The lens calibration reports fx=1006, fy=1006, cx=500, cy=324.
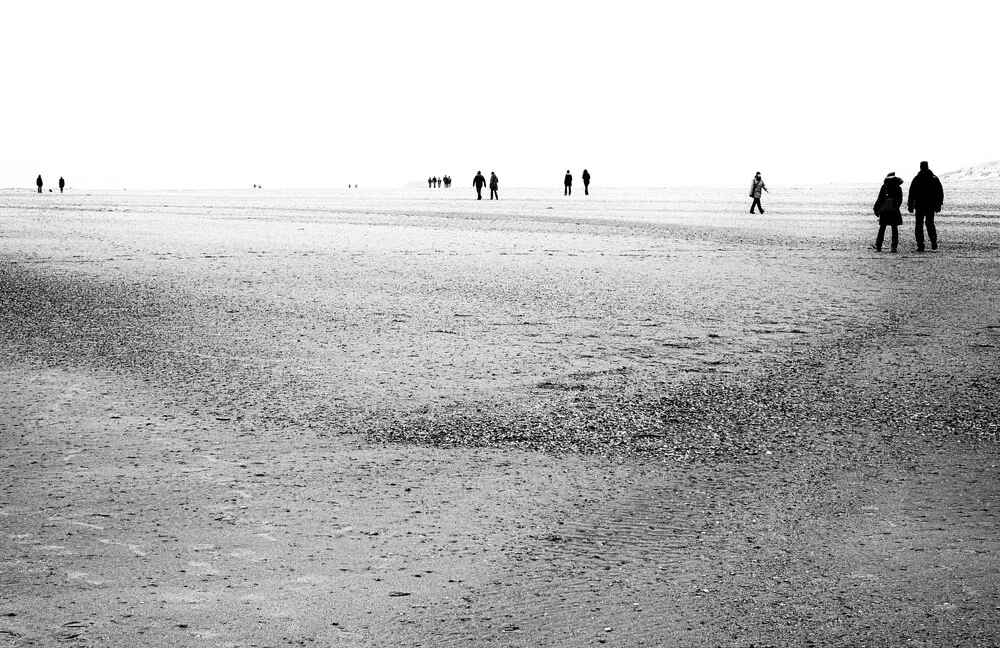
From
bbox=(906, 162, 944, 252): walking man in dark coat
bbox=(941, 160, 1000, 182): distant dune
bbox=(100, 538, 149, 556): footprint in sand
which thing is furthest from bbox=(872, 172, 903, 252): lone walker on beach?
bbox=(941, 160, 1000, 182): distant dune

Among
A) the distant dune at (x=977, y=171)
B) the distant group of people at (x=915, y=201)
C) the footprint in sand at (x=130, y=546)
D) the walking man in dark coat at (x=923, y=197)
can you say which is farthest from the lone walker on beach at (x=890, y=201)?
the distant dune at (x=977, y=171)

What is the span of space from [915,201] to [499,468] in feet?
52.0

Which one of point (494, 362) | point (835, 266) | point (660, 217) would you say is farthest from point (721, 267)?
point (660, 217)

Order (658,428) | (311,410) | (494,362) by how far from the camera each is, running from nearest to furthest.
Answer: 1. (658,428)
2. (311,410)
3. (494,362)

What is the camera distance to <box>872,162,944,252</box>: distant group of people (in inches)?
730

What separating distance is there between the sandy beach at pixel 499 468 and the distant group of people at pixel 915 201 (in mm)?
6504

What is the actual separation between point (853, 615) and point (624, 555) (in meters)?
1.01

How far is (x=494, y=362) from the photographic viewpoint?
8.45 metres

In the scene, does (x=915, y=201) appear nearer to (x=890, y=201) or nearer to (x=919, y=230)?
(x=919, y=230)

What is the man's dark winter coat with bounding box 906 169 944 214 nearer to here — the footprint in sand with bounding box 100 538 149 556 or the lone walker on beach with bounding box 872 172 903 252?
the lone walker on beach with bounding box 872 172 903 252

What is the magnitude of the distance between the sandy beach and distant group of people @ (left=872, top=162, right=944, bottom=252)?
6504 mm

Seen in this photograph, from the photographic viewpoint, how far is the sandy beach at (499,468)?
3.89 meters

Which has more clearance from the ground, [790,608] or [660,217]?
[660,217]

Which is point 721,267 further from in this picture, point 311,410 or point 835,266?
point 311,410
